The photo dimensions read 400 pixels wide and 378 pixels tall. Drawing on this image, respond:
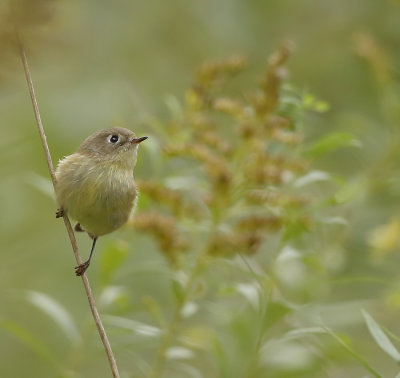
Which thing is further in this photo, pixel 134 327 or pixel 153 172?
pixel 153 172

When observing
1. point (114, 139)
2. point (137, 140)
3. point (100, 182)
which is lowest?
point (100, 182)

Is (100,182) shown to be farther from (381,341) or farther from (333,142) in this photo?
(381,341)

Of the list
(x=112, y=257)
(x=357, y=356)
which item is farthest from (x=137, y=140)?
(x=357, y=356)

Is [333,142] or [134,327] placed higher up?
[333,142]

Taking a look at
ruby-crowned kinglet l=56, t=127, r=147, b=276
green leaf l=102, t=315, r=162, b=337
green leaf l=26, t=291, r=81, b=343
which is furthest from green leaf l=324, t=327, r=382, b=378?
ruby-crowned kinglet l=56, t=127, r=147, b=276

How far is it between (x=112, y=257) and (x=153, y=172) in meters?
0.43

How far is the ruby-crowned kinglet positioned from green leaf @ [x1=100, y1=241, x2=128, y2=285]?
31 cm

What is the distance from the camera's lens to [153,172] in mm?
3354

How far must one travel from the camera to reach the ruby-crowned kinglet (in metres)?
3.60

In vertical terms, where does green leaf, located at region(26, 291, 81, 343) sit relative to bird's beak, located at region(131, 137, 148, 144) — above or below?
below

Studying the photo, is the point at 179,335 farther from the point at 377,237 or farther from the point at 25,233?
the point at 25,233

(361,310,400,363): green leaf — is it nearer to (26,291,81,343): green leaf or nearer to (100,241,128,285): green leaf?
(100,241,128,285): green leaf

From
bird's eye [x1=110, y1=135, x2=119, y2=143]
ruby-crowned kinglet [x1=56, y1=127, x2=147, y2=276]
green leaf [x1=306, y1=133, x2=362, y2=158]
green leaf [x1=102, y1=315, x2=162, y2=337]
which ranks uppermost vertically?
bird's eye [x1=110, y1=135, x2=119, y2=143]

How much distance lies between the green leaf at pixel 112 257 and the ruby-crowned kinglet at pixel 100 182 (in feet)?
1.01
